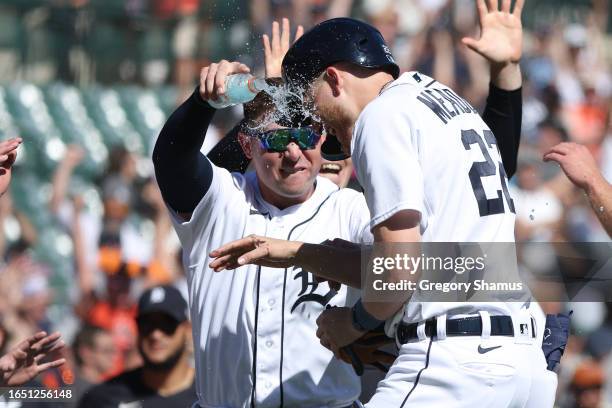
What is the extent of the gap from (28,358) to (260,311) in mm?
980

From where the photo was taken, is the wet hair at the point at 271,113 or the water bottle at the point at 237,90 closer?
the water bottle at the point at 237,90

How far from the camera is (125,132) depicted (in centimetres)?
1084

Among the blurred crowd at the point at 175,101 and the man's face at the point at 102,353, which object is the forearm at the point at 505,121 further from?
the man's face at the point at 102,353

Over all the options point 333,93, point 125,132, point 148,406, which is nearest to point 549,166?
point 125,132

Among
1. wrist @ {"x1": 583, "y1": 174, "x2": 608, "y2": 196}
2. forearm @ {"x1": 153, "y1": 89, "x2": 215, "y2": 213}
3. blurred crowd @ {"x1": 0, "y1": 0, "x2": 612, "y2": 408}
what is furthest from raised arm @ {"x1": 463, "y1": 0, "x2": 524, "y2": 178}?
blurred crowd @ {"x1": 0, "y1": 0, "x2": 612, "y2": 408}

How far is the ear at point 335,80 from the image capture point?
3785 millimetres

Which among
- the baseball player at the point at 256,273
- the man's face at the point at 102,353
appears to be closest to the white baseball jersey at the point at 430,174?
the baseball player at the point at 256,273

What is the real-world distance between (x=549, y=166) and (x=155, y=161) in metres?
5.97

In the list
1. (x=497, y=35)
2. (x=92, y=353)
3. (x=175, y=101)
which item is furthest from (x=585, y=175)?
(x=175, y=101)

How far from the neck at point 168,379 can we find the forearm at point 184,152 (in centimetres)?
197

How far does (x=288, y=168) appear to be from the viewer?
14.7 ft

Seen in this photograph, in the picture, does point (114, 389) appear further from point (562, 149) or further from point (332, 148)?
point (562, 149)

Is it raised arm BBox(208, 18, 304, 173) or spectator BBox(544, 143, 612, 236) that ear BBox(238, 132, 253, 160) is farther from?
spectator BBox(544, 143, 612, 236)

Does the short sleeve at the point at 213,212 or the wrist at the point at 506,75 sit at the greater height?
the wrist at the point at 506,75
